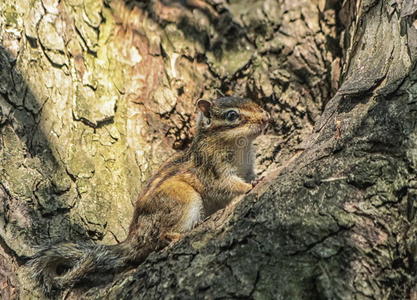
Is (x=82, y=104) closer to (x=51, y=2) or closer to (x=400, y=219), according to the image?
(x=51, y=2)

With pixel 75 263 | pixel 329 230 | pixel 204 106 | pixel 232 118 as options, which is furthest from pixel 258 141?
pixel 329 230

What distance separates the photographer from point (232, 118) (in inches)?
182

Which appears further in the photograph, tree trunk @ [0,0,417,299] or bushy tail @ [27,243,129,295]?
bushy tail @ [27,243,129,295]

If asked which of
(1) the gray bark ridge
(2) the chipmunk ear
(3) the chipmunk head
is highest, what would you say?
(2) the chipmunk ear

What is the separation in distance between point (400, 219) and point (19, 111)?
9.85 ft

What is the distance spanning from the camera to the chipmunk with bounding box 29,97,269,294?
151 inches

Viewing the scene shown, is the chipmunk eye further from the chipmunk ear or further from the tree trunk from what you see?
the tree trunk

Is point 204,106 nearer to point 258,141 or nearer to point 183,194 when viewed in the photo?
point 258,141

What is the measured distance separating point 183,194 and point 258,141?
129 centimetres

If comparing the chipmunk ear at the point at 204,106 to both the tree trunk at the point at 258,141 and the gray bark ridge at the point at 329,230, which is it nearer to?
the tree trunk at the point at 258,141

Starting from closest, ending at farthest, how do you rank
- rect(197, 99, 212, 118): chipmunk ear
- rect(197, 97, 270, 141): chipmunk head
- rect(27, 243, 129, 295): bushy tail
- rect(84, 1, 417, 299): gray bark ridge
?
rect(84, 1, 417, 299): gray bark ridge < rect(27, 243, 129, 295): bushy tail < rect(197, 97, 270, 141): chipmunk head < rect(197, 99, 212, 118): chipmunk ear

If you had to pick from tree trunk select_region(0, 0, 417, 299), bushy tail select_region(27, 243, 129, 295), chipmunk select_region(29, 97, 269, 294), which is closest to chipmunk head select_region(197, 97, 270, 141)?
chipmunk select_region(29, 97, 269, 294)

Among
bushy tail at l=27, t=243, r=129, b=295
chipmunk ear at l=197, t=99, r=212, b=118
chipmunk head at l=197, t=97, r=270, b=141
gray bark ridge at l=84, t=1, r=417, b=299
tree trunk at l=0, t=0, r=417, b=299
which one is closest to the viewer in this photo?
gray bark ridge at l=84, t=1, r=417, b=299

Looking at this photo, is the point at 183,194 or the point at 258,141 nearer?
the point at 183,194
